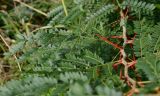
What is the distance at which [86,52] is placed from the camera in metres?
1.70

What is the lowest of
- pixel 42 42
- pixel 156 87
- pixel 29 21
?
pixel 156 87

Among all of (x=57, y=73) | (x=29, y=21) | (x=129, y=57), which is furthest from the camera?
(x=29, y=21)

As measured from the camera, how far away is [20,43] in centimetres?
193

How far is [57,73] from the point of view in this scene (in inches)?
60.4

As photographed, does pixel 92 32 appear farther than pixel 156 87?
Yes

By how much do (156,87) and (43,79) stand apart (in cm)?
42

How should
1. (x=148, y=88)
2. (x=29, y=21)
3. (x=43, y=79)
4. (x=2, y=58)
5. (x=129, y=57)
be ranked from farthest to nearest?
(x=29, y=21) < (x=2, y=58) < (x=129, y=57) < (x=43, y=79) < (x=148, y=88)

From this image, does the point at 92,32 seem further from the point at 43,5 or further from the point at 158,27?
the point at 43,5

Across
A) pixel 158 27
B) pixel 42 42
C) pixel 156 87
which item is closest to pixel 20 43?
pixel 42 42

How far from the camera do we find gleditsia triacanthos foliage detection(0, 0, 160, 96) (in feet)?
4.37

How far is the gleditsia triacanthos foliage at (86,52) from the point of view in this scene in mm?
1331

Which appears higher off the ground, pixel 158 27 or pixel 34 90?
pixel 158 27

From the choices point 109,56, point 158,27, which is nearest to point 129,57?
point 109,56

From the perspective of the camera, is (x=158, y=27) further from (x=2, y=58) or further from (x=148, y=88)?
(x=2, y=58)
